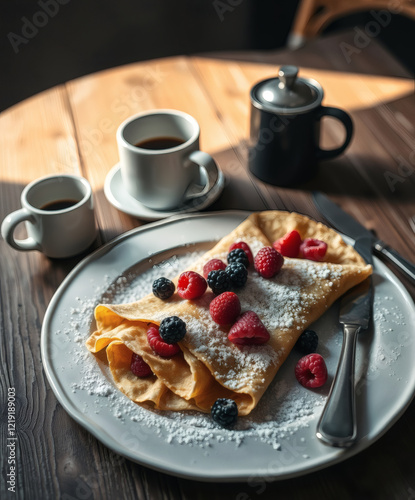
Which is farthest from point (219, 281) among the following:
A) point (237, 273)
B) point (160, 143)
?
point (160, 143)

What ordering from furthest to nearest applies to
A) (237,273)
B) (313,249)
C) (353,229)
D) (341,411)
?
1. (353,229)
2. (313,249)
3. (237,273)
4. (341,411)

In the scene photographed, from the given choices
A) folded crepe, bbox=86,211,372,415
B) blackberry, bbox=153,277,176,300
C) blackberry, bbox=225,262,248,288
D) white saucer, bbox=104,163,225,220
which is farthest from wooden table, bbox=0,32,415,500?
blackberry, bbox=225,262,248,288

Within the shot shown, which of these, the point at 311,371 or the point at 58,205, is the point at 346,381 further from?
the point at 58,205

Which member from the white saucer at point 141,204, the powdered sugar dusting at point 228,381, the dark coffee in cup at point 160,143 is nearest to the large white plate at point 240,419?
the powdered sugar dusting at point 228,381

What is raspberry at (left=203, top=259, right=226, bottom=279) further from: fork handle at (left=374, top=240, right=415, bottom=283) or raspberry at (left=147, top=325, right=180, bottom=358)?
fork handle at (left=374, top=240, right=415, bottom=283)

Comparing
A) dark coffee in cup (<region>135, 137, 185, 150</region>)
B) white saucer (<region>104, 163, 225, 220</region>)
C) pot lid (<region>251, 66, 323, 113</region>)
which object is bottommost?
white saucer (<region>104, 163, 225, 220</region>)
